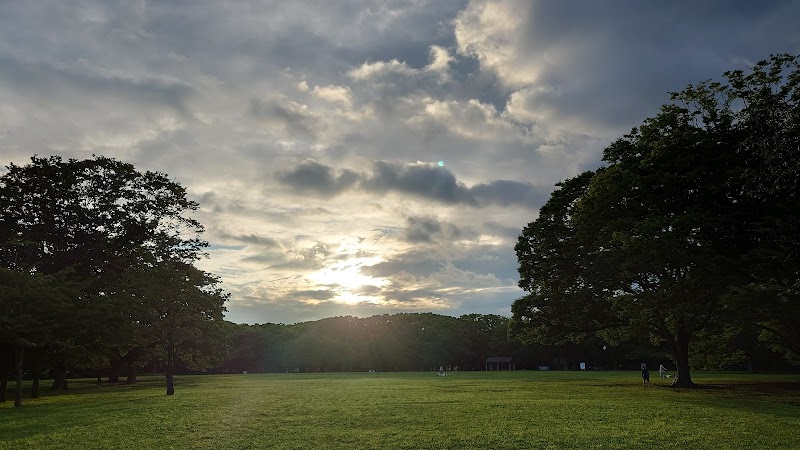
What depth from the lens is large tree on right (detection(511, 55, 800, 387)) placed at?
3384 cm

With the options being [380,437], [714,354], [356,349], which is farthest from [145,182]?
[356,349]

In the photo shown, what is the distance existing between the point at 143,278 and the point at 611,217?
119 feet

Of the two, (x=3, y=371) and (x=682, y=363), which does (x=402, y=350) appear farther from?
(x=3, y=371)

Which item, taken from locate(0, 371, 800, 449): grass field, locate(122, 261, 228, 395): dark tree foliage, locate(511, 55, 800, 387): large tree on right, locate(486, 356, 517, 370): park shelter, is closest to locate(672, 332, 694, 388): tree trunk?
locate(511, 55, 800, 387): large tree on right

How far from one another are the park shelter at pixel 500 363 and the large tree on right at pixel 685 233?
85644mm

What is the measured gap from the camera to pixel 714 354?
2275 inches

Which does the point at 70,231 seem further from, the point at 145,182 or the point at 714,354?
the point at 714,354

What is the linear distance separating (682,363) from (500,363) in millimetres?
95166

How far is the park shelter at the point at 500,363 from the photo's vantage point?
131 m

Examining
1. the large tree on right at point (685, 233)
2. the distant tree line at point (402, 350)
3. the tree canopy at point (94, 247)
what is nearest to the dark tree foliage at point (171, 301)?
the tree canopy at point (94, 247)

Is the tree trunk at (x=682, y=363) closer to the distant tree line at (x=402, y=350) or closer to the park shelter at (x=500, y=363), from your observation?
the distant tree line at (x=402, y=350)

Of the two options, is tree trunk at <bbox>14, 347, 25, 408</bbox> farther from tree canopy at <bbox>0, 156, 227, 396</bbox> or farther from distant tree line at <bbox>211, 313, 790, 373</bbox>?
distant tree line at <bbox>211, 313, 790, 373</bbox>

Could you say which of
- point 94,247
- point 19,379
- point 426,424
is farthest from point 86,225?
point 426,424

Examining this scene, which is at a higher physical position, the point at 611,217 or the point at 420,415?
the point at 611,217
